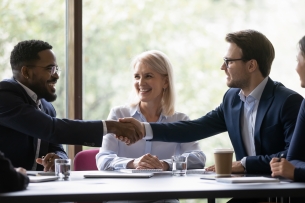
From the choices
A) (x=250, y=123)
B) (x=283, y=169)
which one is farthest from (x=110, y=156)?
(x=283, y=169)

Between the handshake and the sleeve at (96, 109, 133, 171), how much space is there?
10 centimetres

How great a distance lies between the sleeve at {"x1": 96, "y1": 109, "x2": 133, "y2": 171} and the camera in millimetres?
3010

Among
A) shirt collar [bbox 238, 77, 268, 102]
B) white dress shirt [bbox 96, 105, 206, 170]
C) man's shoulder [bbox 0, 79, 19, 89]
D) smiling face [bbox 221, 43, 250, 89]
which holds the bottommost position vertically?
white dress shirt [bbox 96, 105, 206, 170]

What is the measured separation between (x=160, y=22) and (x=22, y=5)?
1.29m

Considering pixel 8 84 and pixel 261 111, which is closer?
pixel 261 111

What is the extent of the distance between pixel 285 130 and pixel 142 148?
93cm

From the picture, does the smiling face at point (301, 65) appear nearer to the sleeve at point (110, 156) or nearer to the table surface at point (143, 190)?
the table surface at point (143, 190)

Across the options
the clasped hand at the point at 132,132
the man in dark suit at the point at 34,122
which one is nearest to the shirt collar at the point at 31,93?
the man in dark suit at the point at 34,122

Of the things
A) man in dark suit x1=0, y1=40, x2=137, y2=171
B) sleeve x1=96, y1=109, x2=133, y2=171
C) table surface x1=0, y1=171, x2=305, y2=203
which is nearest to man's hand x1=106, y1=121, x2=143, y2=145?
man in dark suit x1=0, y1=40, x2=137, y2=171

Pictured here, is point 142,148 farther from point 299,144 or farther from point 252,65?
point 299,144

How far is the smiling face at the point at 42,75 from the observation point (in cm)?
327

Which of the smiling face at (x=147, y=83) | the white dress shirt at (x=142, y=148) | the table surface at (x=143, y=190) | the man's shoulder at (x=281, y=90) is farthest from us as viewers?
the smiling face at (x=147, y=83)

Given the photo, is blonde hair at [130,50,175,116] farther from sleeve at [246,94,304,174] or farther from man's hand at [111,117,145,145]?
sleeve at [246,94,304,174]

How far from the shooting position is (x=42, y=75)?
329 centimetres
